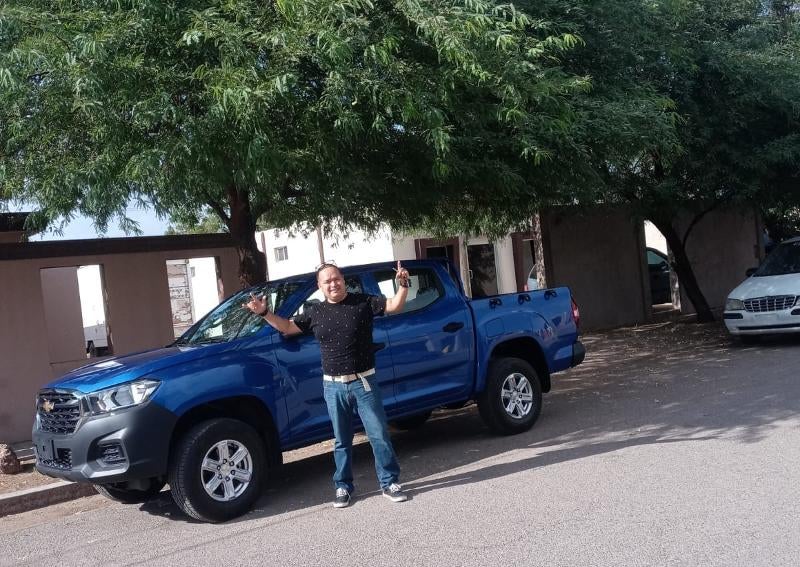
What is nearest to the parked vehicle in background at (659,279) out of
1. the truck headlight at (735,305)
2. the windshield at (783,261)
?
the windshield at (783,261)

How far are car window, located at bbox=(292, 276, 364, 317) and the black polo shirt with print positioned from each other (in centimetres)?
51

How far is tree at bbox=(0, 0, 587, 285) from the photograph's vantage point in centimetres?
706

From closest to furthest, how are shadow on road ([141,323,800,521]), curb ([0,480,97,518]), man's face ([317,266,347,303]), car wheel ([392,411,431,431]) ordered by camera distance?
man's face ([317,266,347,303]) < shadow on road ([141,323,800,521]) < curb ([0,480,97,518]) < car wheel ([392,411,431,431])

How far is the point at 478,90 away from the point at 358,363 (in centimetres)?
318

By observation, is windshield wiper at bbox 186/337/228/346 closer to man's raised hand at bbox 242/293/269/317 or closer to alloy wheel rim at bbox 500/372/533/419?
man's raised hand at bbox 242/293/269/317

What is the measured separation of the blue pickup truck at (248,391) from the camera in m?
6.14

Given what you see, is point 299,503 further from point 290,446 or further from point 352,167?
point 352,167

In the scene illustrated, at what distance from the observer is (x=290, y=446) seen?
22.5ft

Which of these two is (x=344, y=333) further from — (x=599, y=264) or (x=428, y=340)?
(x=599, y=264)

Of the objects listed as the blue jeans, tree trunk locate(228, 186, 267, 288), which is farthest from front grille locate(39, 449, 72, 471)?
tree trunk locate(228, 186, 267, 288)

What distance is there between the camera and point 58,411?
645cm

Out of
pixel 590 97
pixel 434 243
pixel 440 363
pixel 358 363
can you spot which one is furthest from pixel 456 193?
pixel 434 243

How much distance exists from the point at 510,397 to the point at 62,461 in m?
4.24

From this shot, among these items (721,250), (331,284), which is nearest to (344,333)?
(331,284)
